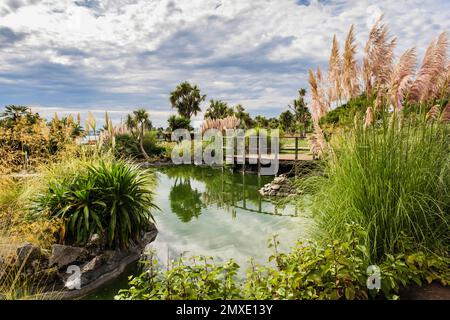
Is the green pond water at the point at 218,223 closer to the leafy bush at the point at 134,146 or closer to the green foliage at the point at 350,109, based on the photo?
the green foliage at the point at 350,109

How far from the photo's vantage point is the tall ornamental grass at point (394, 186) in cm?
250

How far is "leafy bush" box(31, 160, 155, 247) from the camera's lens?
395cm

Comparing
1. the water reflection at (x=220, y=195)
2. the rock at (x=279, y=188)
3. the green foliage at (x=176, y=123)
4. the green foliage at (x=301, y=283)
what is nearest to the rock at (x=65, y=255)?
the green foliage at (x=301, y=283)

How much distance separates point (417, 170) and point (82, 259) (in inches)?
147

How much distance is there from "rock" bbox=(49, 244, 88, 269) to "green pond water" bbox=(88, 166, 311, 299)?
0.54 metres

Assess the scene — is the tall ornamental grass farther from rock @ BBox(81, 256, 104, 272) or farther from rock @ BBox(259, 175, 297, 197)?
rock @ BBox(259, 175, 297, 197)

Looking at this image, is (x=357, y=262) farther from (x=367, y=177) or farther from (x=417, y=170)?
(x=417, y=170)

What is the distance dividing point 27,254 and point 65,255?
0.42 m

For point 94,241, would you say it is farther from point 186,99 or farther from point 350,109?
point 186,99

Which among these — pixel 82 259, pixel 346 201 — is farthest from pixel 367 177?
pixel 82 259

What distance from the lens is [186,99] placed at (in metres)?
42.0

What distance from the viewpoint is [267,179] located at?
11.4 meters

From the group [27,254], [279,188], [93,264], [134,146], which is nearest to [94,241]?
[93,264]

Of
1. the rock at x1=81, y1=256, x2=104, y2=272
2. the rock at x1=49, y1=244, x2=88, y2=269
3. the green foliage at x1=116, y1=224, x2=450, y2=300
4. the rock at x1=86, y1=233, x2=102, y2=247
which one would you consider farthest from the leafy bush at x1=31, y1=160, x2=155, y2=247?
the green foliage at x1=116, y1=224, x2=450, y2=300
